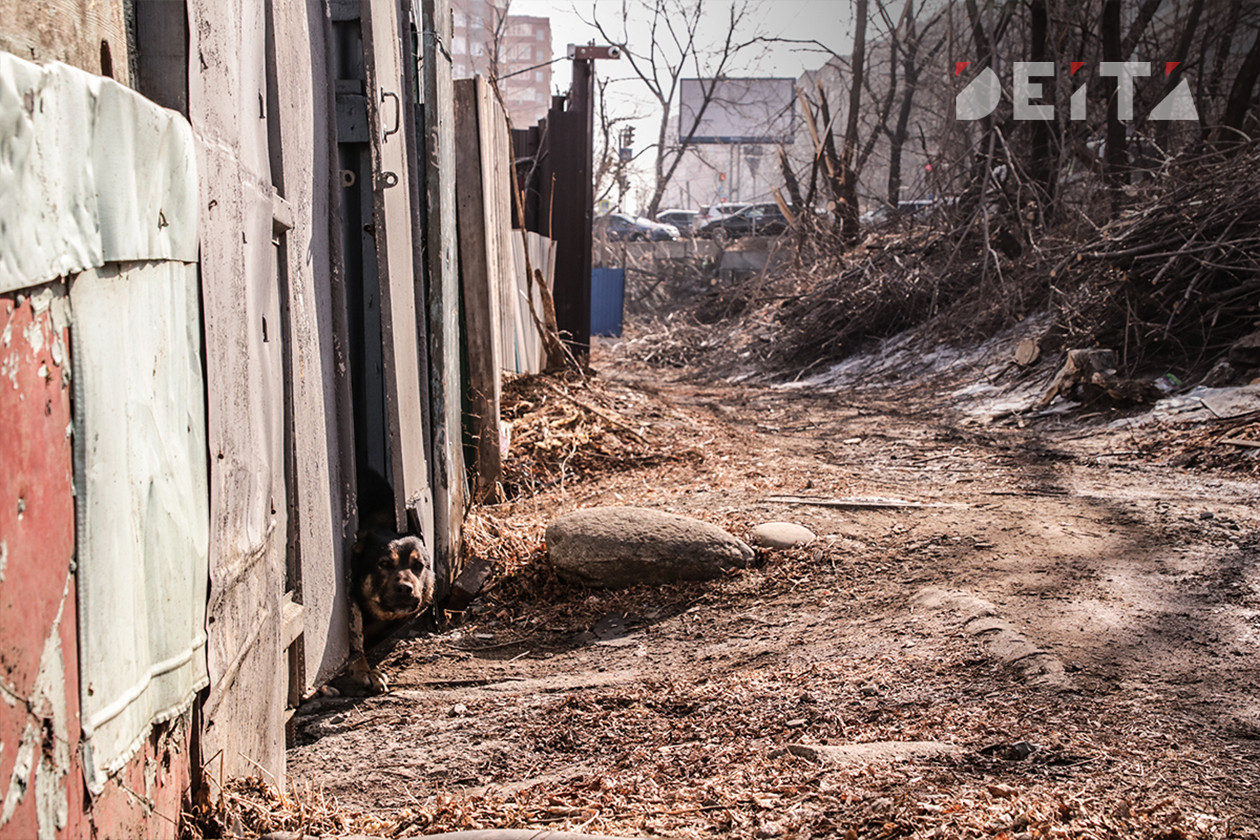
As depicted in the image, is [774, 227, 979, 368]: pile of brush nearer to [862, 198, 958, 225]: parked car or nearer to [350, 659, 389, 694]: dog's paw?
[862, 198, 958, 225]: parked car

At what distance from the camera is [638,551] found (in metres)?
4.02

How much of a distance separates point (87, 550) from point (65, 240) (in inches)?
16.0

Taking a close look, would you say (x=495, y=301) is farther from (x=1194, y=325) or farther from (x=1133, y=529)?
(x=1194, y=325)

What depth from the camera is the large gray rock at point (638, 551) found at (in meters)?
4.00

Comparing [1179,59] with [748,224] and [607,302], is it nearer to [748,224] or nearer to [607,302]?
[607,302]

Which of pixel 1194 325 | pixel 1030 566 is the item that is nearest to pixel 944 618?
pixel 1030 566

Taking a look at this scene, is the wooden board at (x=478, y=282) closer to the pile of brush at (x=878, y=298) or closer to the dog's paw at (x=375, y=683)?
the dog's paw at (x=375, y=683)

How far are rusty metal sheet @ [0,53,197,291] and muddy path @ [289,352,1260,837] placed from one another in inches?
50.8

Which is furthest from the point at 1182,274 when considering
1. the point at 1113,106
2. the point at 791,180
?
the point at 791,180

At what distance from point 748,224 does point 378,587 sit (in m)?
23.6

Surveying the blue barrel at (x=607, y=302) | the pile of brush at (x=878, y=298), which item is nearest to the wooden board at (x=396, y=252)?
the pile of brush at (x=878, y=298)

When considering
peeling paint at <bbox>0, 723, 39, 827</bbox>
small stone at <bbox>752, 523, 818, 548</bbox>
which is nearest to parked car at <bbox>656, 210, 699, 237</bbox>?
small stone at <bbox>752, 523, 818, 548</bbox>

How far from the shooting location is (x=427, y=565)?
3383 mm

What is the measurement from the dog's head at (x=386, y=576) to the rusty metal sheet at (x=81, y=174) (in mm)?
1749
